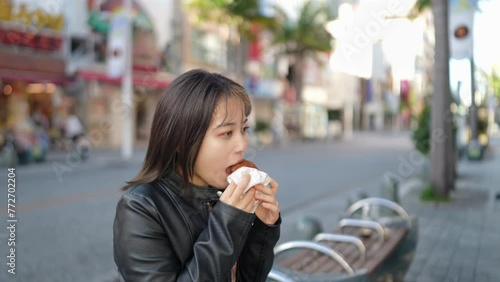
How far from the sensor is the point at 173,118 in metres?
1.58

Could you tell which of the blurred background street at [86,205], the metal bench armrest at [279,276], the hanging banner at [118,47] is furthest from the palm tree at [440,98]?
the hanging banner at [118,47]

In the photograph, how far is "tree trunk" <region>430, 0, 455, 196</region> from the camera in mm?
9320

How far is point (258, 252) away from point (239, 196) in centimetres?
32

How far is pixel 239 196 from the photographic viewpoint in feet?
4.78

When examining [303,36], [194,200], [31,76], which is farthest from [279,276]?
[303,36]

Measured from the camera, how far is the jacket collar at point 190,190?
1612 millimetres

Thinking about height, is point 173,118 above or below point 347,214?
above

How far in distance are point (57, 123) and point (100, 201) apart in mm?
14956

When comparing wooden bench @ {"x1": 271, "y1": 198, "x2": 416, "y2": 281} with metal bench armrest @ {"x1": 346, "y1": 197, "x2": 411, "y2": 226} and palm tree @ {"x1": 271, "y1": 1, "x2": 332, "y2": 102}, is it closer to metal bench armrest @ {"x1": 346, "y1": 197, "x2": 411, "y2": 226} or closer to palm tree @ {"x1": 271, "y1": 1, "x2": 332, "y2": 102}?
metal bench armrest @ {"x1": 346, "y1": 197, "x2": 411, "y2": 226}

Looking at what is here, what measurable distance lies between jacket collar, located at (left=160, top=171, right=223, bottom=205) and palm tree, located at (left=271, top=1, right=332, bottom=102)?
115ft

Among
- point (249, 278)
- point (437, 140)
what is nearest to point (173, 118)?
point (249, 278)

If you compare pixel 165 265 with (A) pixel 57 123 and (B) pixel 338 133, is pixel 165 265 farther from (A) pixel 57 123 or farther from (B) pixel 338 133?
(B) pixel 338 133

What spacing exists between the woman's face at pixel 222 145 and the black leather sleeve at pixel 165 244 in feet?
0.47

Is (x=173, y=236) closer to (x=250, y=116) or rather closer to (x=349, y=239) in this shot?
(x=250, y=116)
